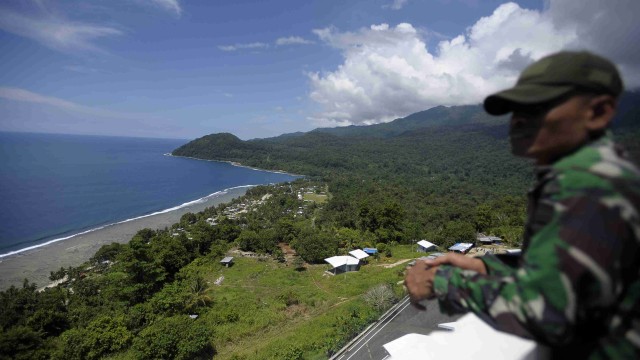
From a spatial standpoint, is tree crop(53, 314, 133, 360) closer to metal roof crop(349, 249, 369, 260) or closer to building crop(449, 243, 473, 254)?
metal roof crop(349, 249, 369, 260)

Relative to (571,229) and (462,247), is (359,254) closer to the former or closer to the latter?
(462,247)

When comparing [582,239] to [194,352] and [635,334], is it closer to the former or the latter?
[635,334]

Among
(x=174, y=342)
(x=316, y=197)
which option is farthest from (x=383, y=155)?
(x=174, y=342)

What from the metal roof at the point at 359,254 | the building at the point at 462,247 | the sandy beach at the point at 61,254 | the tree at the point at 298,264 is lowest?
the sandy beach at the point at 61,254

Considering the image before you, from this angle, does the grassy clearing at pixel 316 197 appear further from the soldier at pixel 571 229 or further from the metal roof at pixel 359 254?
the soldier at pixel 571 229

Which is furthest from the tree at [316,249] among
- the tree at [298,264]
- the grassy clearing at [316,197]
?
the grassy clearing at [316,197]

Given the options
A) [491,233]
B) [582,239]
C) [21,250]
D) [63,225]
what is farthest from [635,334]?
[63,225]

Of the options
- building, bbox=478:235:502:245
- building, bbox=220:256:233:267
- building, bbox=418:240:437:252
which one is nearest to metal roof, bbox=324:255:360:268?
building, bbox=418:240:437:252
